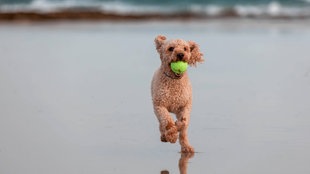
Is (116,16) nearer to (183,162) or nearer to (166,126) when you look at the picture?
(166,126)

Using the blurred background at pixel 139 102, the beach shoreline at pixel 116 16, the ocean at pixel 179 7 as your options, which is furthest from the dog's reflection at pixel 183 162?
the ocean at pixel 179 7

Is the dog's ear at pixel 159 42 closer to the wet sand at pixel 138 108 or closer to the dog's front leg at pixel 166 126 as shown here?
the dog's front leg at pixel 166 126

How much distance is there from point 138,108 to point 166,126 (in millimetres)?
2412

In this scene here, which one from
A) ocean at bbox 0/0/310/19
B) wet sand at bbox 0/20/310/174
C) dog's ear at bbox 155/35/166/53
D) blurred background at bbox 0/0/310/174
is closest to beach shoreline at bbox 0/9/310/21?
ocean at bbox 0/0/310/19

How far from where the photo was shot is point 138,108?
398 inches

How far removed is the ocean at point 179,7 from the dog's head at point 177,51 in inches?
804

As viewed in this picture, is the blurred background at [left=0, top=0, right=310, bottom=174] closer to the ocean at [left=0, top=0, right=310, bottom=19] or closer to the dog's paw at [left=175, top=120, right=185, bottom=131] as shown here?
the dog's paw at [left=175, top=120, right=185, bottom=131]

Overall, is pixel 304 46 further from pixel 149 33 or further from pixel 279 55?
pixel 149 33

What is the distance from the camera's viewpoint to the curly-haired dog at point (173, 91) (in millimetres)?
7767

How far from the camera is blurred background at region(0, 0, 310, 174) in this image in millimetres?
7523

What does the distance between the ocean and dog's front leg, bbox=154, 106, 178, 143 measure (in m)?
20.6

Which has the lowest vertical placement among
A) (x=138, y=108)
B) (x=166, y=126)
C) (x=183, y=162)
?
(x=183, y=162)

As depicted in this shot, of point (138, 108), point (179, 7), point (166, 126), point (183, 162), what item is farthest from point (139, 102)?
point (179, 7)

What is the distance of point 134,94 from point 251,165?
13.4ft
